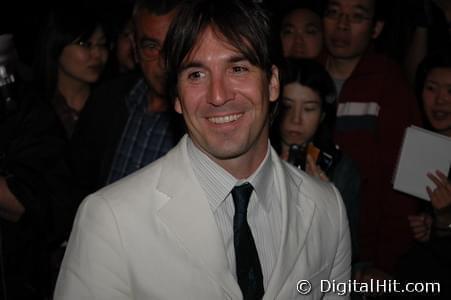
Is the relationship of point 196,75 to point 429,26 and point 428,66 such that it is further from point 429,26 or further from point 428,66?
point 429,26

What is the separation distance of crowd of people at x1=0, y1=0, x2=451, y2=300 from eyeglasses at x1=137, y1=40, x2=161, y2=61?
0.01 meters

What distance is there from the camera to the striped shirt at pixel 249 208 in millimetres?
2113

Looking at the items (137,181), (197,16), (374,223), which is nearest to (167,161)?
(137,181)

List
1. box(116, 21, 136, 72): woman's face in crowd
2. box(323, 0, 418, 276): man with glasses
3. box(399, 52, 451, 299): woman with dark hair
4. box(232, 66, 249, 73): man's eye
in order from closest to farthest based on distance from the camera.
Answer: box(232, 66, 249, 73): man's eye < box(399, 52, 451, 299): woman with dark hair < box(323, 0, 418, 276): man with glasses < box(116, 21, 136, 72): woman's face in crowd

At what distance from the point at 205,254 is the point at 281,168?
1.70ft

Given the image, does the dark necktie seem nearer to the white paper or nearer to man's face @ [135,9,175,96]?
man's face @ [135,9,175,96]

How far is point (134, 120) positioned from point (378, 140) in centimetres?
158

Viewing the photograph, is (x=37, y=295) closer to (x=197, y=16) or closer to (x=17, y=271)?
(x=17, y=271)

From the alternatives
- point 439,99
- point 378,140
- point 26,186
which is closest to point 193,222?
point 26,186

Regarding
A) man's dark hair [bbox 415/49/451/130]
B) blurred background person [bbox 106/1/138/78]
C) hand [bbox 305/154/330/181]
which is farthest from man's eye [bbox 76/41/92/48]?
man's dark hair [bbox 415/49/451/130]

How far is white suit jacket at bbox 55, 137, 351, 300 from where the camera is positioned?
6.23 feet

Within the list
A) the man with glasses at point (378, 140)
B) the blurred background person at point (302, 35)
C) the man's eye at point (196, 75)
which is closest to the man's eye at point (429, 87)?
the man with glasses at point (378, 140)

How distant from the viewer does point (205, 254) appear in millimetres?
2000

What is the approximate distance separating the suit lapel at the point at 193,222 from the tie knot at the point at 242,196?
0.13m
